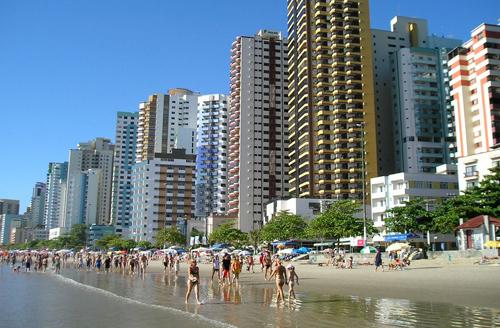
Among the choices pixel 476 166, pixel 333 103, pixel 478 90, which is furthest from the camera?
pixel 333 103

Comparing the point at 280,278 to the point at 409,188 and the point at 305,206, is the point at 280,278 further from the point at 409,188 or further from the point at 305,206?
the point at 305,206

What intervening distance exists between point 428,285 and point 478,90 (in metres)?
75.7

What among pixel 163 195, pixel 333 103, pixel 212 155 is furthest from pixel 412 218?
pixel 212 155

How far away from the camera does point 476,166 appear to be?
73625 mm

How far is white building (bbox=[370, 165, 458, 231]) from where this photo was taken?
88.4m

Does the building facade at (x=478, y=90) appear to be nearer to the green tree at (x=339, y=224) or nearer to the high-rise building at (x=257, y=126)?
the green tree at (x=339, y=224)

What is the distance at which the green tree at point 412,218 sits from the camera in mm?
71000

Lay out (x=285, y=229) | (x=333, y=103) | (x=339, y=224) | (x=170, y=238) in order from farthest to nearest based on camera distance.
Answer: (x=170, y=238)
(x=333, y=103)
(x=285, y=229)
(x=339, y=224)

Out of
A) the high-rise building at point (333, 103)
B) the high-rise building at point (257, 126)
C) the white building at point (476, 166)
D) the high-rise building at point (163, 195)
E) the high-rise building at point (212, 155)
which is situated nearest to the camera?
the white building at point (476, 166)

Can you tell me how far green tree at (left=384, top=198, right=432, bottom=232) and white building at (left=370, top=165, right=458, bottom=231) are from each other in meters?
14.3

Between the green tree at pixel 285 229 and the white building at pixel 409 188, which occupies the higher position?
the white building at pixel 409 188

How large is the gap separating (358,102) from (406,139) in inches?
578

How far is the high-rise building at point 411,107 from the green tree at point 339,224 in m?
44.3

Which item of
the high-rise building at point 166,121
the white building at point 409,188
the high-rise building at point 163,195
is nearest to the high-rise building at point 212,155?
the high-rise building at point 163,195
